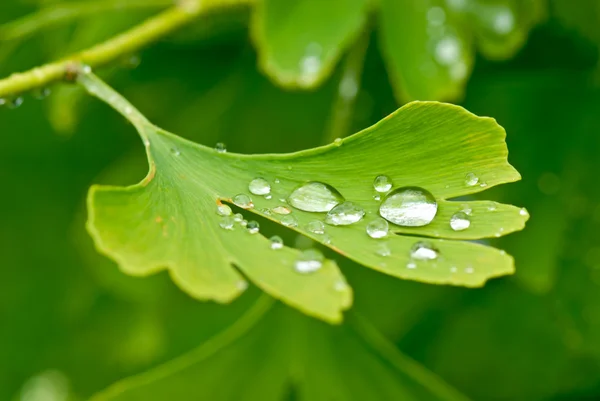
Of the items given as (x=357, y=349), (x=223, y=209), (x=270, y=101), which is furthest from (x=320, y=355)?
(x=270, y=101)

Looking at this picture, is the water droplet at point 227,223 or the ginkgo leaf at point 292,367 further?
the ginkgo leaf at point 292,367

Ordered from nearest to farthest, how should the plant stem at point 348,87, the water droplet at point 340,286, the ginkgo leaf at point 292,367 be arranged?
1. the water droplet at point 340,286
2. the ginkgo leaf at point 292,367
3. the plant stem at point 348,87

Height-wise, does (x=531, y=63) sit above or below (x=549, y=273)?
above

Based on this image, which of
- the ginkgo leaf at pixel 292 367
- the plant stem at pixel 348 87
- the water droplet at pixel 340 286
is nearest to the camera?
the water droplet at pixel 340 286

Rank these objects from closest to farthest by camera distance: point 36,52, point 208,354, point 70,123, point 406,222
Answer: point 406,222 < point 208,354 < point 70,123 < point 36,52

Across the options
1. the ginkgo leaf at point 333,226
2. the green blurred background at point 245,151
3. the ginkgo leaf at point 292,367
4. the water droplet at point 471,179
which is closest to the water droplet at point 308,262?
the ginkgo leaf at point 333,226

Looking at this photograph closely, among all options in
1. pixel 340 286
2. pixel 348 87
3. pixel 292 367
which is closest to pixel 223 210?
pixel 340 286

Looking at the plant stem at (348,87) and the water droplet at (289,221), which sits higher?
the water droplet at (289,221)

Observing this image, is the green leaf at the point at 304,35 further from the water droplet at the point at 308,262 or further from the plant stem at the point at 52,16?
the water droplet at the point at 308,262

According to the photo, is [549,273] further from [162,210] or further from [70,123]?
[70,123]
